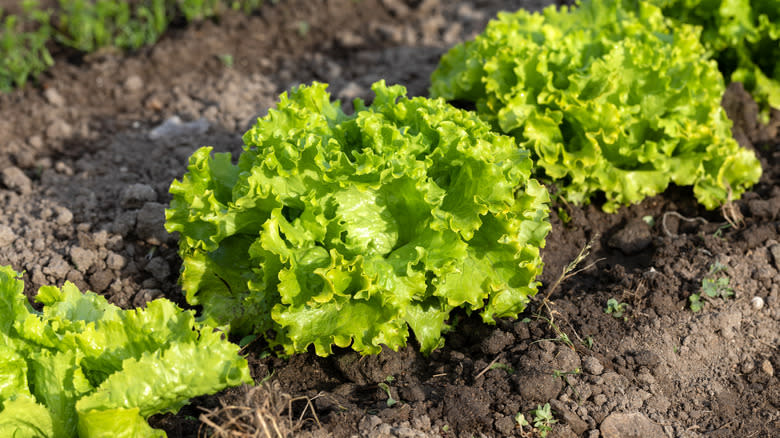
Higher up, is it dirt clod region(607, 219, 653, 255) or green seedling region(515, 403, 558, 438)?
green seedling region(515, 403, 558, 438)

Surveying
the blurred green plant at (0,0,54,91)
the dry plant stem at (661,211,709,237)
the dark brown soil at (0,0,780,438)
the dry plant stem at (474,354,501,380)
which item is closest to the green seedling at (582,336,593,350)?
the dark brown soil at (0,0,780,438)

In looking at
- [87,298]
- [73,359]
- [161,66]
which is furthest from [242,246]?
[161,66]

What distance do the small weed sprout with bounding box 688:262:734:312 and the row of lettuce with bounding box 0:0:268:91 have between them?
19.8ft

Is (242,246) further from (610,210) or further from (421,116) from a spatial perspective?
(610,210)

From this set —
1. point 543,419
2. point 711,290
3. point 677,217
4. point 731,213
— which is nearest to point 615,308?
point 711,290

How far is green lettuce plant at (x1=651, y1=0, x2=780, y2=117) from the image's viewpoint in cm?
695

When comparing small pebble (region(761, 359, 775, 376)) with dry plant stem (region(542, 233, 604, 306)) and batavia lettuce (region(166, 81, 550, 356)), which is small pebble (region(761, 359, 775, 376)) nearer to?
dry plant stem (region(542, 233, 604, 306))

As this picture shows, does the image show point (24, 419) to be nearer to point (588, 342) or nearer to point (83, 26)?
point (588, 342)

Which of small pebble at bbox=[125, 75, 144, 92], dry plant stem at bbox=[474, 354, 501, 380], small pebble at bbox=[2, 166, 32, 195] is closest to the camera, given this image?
dry plant stem at bbox=[474, 354, 501, 380]

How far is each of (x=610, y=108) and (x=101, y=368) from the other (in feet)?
12.7

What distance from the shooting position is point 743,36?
698cm

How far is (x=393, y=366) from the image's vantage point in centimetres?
484

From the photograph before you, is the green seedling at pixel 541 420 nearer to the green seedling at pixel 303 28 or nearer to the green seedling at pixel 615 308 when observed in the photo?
the green seedling at pixel 615 308

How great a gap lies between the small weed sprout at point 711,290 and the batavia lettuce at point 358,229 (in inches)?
47.1
